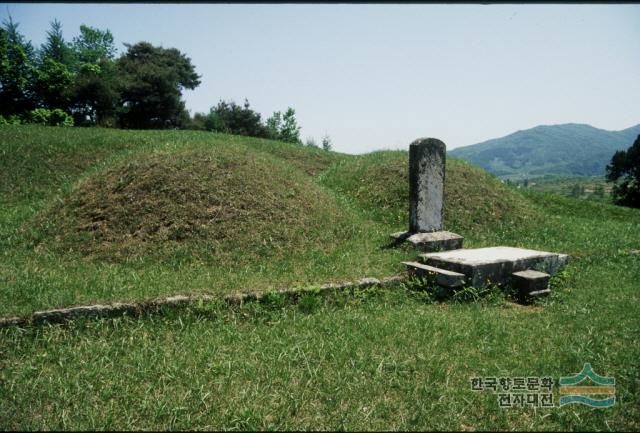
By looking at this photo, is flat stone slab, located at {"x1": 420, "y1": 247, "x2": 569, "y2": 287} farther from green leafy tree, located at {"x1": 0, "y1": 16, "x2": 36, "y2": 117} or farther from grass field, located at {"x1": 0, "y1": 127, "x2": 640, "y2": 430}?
green leafy tree, located at {"x1": 0, "y1": 16, "x2": 36, "y2": 117}

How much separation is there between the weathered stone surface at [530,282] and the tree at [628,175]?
3260 cm

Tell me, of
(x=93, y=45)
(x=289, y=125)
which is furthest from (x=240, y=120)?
(x=93, y=45)

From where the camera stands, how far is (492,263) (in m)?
7.20

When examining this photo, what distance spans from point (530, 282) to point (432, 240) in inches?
97.9

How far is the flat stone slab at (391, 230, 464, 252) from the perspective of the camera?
904 cm

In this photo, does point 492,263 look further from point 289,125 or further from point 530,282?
point 289,125

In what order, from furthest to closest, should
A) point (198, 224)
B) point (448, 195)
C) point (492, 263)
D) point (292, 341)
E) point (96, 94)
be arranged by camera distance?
point (96, 94), point (448, 195), point (198, 224), point (492, 263), point (292, 341)

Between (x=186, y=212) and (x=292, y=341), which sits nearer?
(x=292, y=341)

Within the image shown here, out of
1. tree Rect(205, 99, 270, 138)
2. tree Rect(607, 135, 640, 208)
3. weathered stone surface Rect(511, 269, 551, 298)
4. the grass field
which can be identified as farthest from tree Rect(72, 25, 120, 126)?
tree Rect(607, 135, 640, 208)

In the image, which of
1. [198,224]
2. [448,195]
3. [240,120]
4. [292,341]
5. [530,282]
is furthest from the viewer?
[240,120]

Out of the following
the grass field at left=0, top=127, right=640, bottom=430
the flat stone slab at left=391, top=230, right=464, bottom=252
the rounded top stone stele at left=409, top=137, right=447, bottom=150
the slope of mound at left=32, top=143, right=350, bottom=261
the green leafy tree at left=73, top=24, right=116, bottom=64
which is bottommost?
the grass field at left=0, top=127, right=640, bottom=430

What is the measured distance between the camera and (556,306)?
21.6 ft

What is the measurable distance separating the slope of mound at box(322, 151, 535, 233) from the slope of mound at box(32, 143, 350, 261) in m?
2.43

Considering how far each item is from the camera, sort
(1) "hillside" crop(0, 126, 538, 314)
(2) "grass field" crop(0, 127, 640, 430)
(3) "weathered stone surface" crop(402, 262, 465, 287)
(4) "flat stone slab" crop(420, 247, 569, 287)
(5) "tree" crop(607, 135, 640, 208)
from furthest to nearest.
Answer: (5) "tree" crop(607, 135, 640, 208), (4) "flat stone slab" crop(420, 247, 569, 287), (3) "weathered stone surface" crop(402, 262, 465, 287), (1) "hillside" crop(0, 126, 538, 314), (2) "grass field" crop(0, 127, 640, 430)
